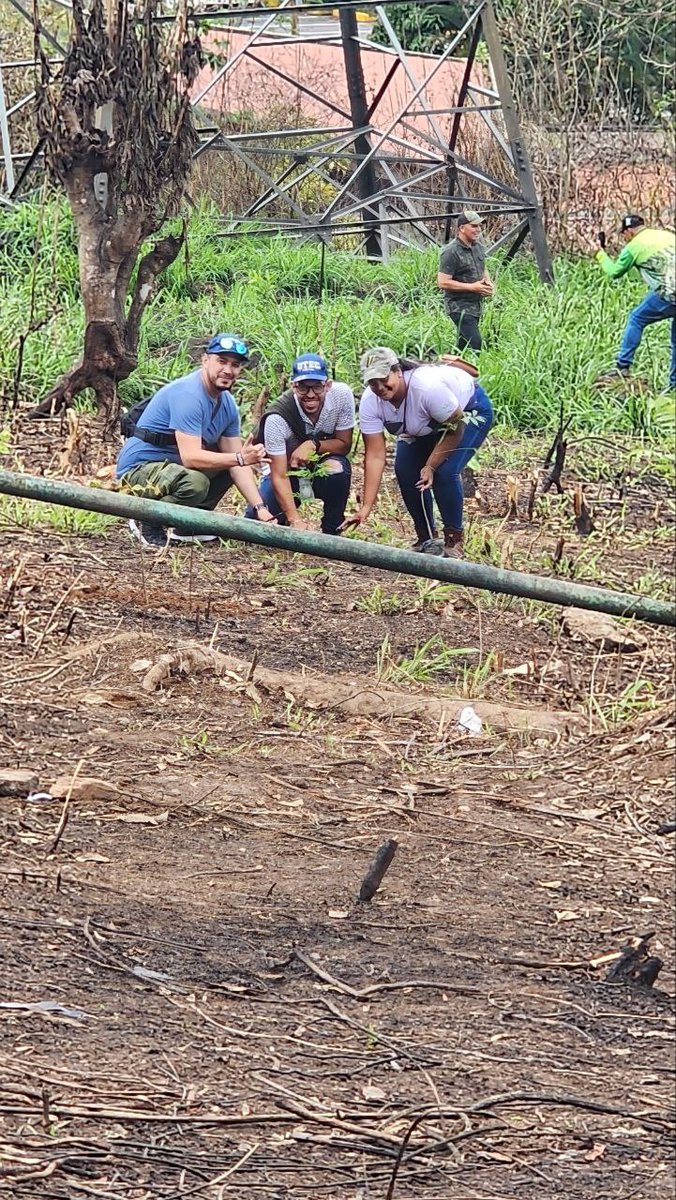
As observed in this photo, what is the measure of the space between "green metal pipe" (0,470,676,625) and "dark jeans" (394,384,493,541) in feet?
15.2

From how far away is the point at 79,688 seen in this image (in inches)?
216

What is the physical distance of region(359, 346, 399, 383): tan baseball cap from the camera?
22.7 ft

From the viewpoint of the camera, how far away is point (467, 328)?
35.8 feet

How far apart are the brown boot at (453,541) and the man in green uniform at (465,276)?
3.38 metres

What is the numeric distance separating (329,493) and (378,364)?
0.84 meters

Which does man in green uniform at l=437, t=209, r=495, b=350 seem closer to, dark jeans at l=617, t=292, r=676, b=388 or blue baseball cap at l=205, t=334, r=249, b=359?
dark jeans at l=617, t=292, r=676, b=388

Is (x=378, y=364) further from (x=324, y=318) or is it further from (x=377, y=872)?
(x=324, y=318)

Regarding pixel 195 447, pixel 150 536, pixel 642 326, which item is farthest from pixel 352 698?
pixel 642 326

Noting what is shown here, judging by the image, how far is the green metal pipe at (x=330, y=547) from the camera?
2.78 m

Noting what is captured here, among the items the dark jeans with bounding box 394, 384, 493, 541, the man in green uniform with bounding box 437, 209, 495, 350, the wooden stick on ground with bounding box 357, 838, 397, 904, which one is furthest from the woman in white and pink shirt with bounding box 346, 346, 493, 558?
→ the wooden stick on ground with bounding box 357, 838, 397, 904

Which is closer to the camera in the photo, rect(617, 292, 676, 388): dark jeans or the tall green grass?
the tall green grass

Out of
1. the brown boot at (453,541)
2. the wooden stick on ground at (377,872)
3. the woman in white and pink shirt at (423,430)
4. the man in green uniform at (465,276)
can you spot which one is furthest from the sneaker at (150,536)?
the man in green uniform at (465,276)

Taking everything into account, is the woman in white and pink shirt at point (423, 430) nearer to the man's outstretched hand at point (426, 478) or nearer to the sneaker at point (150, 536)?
the man's outstretched hand at point (426, 478)

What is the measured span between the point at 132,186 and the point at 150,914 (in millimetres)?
5913
